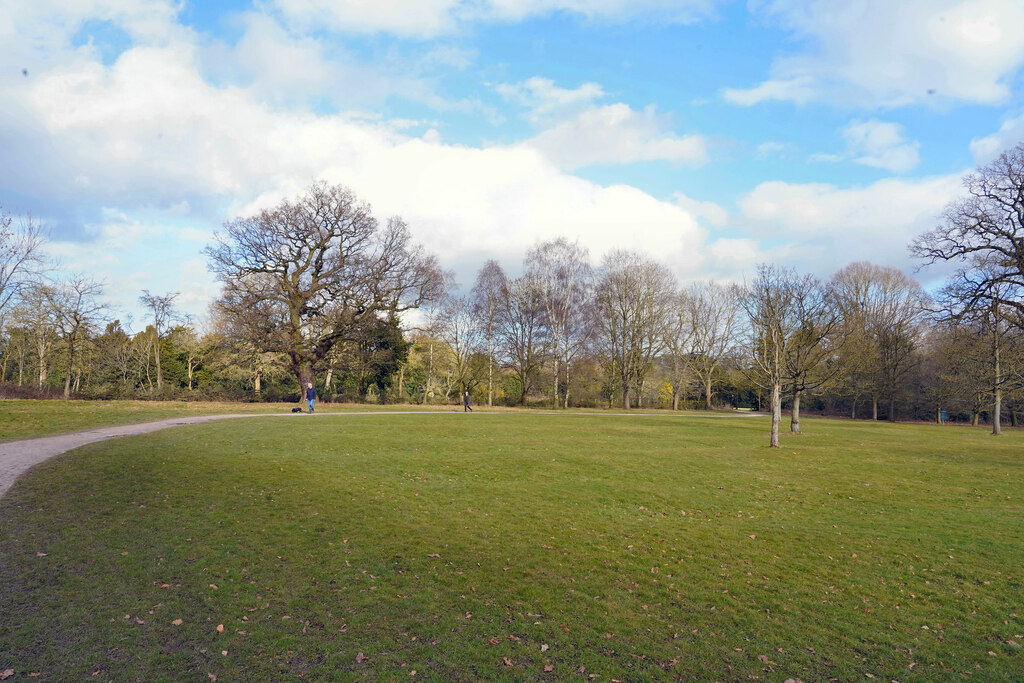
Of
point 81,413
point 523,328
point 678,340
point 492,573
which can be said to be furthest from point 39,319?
point 678,340

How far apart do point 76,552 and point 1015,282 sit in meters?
37.1

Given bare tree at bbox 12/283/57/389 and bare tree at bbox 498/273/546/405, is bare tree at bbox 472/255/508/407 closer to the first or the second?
bare tree at bbox 498/273/546/405

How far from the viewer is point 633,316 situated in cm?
6081

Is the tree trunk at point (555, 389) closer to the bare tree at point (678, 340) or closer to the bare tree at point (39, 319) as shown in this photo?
the bare tree at point (678, 340)

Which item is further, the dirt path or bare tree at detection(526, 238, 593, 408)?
bare tree at detection(526, 238, 593, 408)

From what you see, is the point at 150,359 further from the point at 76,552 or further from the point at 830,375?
the point at 830,375

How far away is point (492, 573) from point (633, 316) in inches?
2175

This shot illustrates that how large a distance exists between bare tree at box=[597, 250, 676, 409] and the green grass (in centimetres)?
3679

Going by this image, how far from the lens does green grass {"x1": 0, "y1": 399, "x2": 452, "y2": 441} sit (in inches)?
824

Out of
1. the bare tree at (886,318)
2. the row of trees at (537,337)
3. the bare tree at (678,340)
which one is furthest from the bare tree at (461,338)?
the bare tree at (886,318)

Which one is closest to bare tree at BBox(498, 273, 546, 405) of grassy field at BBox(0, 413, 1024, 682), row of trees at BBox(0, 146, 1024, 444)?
row of trees at BBox(0, 146, 1024, 444)

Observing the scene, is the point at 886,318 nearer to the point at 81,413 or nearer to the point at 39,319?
the point at 81,413

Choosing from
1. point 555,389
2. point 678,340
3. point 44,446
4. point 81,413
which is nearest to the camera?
point 44,446

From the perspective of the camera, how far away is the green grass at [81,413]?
68.6 ft
